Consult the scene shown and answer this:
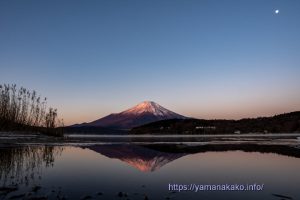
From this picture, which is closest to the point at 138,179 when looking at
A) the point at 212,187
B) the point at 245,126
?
the point at 212,187

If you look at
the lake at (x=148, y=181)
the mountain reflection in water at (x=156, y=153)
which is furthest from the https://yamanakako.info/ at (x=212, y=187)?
the mountain reflection in water at (x=156, y=153)

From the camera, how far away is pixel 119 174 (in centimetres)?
1694

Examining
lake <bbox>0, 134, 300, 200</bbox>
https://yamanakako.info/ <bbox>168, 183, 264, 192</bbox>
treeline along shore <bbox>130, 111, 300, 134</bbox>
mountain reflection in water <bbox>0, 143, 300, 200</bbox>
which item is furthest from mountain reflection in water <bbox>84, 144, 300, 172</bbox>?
treeline along shore <bbox>130, 111, 300, 134</bbox>

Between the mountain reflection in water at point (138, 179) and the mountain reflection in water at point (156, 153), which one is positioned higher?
the mountain reflection in water at point (156, 153)

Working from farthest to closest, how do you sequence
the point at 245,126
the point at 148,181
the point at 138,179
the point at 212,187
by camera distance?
the point at 245,126 → the point at 138,179 → the point at 148,181 → the point at 212,187

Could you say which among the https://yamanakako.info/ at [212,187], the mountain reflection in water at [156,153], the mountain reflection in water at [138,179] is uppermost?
the mountain reflection in water at [156,153]

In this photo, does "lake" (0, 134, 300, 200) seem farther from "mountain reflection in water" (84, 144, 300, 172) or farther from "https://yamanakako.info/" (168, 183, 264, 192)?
"mountain reflection in water" (84, 144, 300, 172)

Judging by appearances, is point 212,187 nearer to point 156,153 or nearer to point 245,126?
point 156,153

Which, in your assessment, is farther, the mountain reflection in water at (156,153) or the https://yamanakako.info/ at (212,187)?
the mountain reflection in water at (156,153)

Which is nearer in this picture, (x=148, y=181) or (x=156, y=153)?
(x=148, y=181)

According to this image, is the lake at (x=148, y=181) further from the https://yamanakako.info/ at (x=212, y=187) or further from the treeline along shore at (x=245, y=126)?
the treeline along shore at (x=245, y=126)

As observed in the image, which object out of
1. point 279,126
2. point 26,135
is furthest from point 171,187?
point 279,126

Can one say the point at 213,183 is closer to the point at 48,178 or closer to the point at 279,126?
the point at 48,178

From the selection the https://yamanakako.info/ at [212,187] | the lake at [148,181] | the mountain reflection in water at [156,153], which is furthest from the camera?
the mountain reflection in water at [156,153]
